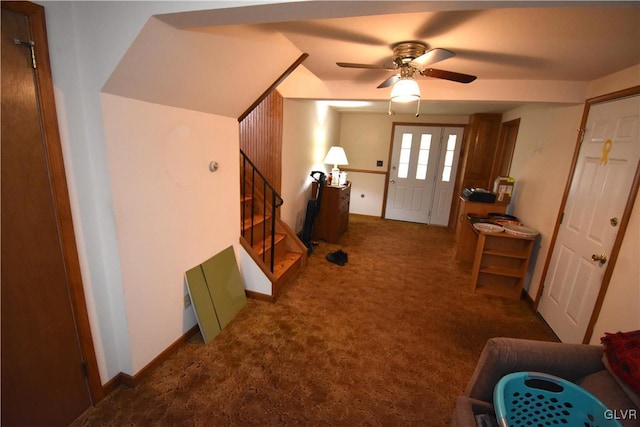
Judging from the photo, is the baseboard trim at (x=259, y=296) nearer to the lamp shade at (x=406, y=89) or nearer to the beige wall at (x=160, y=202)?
the beige wall at (x=160, y=202)

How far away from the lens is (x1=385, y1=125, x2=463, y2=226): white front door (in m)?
5.33

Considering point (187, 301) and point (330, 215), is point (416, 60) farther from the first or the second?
point (330, 215)

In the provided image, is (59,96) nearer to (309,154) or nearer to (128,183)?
(128,183)

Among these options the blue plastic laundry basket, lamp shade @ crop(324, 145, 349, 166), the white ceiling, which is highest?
the white ceiling

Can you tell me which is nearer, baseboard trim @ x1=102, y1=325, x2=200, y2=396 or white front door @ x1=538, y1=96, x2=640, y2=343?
baseboard trim @ x1=102, y1=325, x2=200, y2=396

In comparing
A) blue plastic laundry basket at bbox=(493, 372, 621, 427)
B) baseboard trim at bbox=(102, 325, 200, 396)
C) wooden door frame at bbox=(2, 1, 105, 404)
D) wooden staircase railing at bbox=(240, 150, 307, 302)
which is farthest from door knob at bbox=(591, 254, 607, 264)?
wooden door frame at bbox=(2, 1, 105, 404)

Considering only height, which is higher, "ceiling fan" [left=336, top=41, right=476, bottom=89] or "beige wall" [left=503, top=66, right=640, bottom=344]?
"ceiling fan" [left=336, top=41, right=476, bottom=89]

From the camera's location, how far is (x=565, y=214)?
2.42m

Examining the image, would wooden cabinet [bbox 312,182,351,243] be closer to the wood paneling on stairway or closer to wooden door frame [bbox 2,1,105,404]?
the wood paneling on stairway

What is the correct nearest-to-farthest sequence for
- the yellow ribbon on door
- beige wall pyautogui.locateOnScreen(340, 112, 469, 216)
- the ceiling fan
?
the ceiling fan, the yellow ribbon on door, beige wall pyautogui.locateOnScreen(340, 112, 469, 216)

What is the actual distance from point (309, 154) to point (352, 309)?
2.60m

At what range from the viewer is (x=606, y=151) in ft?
6.64

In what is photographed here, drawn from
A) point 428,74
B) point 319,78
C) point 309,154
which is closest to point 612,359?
point 428,74

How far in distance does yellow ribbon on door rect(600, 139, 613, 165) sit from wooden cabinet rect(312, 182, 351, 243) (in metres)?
2.88
